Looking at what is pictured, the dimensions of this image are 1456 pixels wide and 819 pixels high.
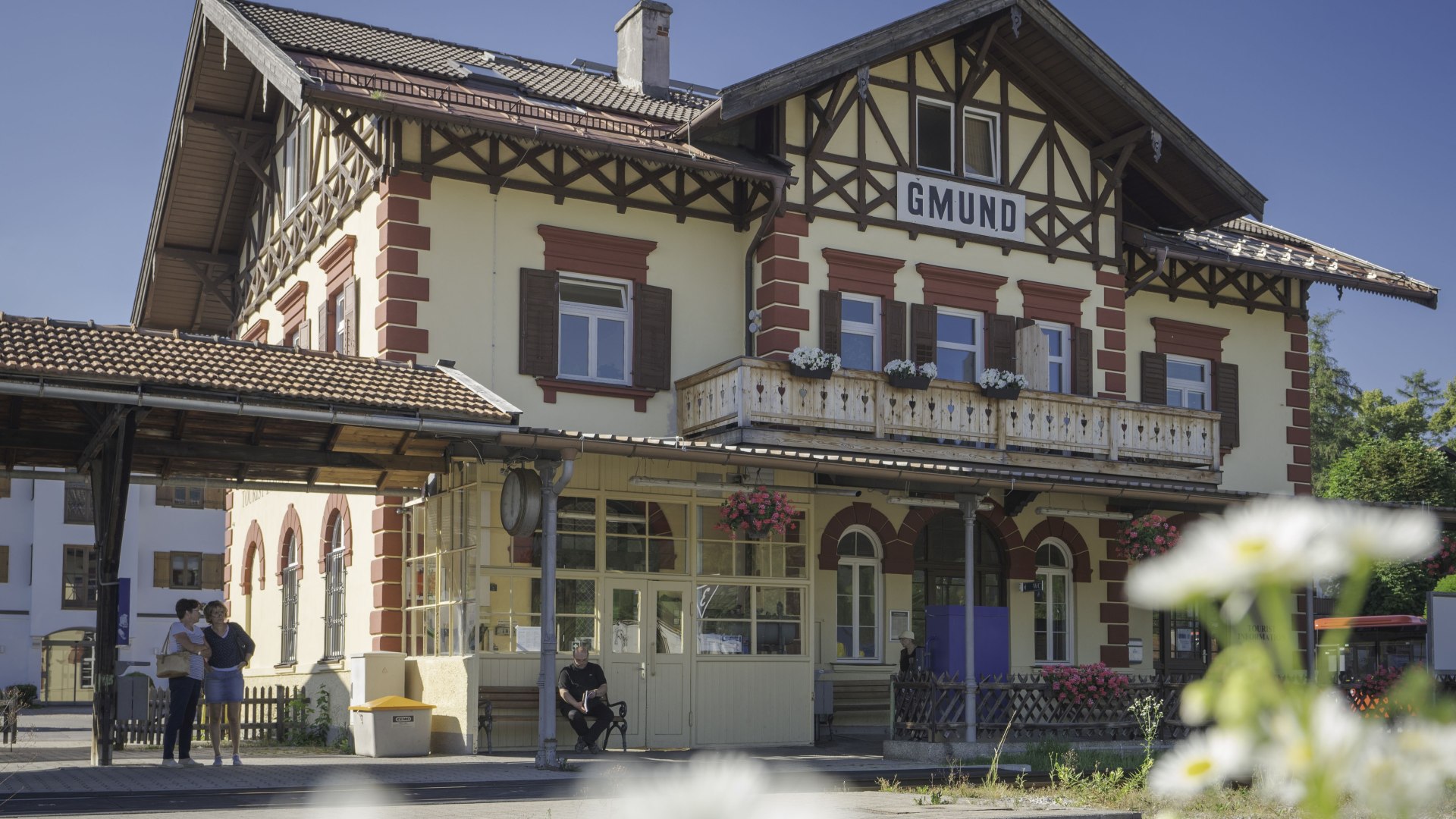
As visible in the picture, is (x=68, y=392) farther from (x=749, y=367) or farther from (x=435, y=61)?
(x=435, y=61)

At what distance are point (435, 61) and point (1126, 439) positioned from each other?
34.2 feet

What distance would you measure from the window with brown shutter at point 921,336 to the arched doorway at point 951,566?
2.28 m

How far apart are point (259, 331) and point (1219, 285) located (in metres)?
15.1

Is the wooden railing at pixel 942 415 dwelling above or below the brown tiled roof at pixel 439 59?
below

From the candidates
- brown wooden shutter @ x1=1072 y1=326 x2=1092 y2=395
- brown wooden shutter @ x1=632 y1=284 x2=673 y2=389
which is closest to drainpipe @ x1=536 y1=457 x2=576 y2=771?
brown wooden shutter @ x1=632 y1=284 x2=673 y2=389

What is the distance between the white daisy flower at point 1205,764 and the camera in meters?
1.07

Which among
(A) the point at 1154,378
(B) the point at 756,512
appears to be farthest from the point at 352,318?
(A) the point at 1154,378

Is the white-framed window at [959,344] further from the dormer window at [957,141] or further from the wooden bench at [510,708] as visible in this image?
the wooden bench at [510,708]

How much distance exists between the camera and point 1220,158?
926 inches

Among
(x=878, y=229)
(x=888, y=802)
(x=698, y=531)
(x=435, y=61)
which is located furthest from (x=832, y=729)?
(x=435, y=61)

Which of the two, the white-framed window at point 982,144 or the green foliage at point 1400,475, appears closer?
the white-framed window at point 982,144

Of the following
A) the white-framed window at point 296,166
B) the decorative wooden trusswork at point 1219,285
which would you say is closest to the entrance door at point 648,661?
the white-framed window at point 296,166

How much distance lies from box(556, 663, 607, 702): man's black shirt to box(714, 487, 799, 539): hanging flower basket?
2.33 m

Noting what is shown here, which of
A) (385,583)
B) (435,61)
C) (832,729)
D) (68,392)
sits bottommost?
(832,729)
